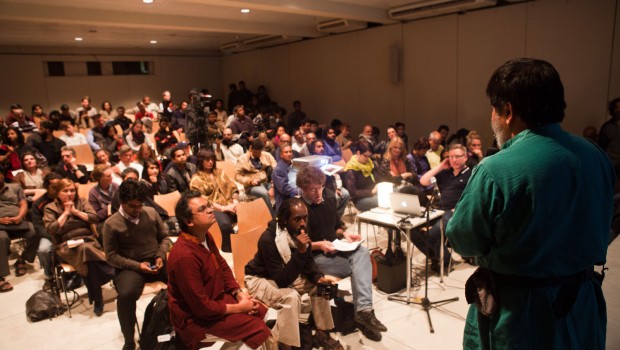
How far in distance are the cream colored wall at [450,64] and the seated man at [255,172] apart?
4205 millimetres

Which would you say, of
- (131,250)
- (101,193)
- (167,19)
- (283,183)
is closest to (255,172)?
(283,183)

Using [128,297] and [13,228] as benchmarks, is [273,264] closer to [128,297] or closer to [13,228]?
[128,297]

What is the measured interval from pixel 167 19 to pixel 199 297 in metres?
6.94

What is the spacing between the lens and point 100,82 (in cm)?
1233

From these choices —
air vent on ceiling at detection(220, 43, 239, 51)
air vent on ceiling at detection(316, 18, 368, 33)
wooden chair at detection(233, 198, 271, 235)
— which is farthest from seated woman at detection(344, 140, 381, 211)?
air vent on ceiling at detection(220, 43, 239, 51)

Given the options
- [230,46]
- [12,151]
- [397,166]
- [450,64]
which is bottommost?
[397,166]

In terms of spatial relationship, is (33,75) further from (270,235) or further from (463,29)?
(270,235)

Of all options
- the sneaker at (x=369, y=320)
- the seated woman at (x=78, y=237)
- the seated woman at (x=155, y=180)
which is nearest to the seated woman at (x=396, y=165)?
the sneaker at (x=369, y=320)

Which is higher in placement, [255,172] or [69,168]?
[69,168]

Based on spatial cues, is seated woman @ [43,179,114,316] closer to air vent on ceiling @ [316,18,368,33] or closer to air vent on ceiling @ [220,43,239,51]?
air vent on ceiling @ [316,18,368,33]

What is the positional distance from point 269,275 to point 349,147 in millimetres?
5080

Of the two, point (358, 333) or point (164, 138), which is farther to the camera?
point (164, 138)

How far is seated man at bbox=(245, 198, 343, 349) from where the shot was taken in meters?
2.54

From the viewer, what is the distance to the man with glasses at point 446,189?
3922 millimetres
